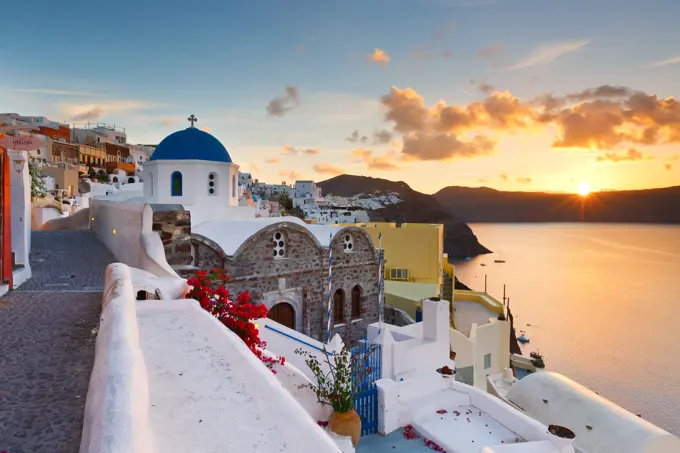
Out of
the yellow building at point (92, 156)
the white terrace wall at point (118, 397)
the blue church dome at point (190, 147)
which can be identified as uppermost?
the yellow building at point (92, 156)

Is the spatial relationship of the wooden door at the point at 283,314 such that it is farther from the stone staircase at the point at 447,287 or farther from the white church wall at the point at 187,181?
the stone staircase at the point at 447,287

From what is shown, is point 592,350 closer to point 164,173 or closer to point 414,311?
point 414,311

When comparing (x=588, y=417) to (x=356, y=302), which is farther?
(x=356, y=302)

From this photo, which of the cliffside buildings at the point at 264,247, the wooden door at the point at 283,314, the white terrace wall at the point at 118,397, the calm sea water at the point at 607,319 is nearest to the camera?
the white terrace wall at the point at 118,397

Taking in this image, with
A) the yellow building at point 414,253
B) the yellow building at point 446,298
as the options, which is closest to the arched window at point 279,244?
the yellow building at point 446,298

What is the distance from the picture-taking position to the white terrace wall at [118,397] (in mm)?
1601

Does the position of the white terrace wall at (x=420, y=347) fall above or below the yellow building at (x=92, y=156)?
below

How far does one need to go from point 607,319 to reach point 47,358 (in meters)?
47.4

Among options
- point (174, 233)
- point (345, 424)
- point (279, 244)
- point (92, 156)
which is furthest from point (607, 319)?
point (92, 156)

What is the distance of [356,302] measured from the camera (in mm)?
15383

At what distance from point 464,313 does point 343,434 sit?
1714cm

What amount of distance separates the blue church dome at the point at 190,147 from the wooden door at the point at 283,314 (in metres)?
5.66

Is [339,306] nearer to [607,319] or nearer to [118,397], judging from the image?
[118,397]

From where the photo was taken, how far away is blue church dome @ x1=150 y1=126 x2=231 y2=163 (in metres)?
14.6
